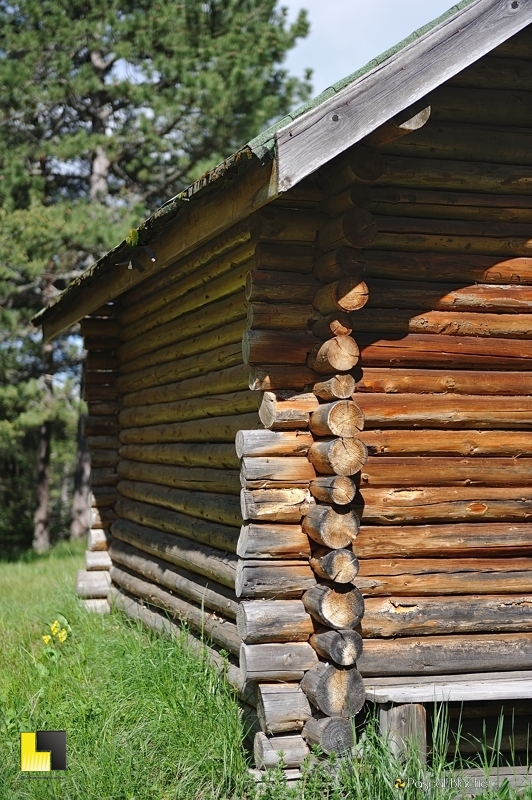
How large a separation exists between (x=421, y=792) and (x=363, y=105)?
3420mm

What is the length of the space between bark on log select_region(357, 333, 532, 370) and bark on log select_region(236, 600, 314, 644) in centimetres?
150

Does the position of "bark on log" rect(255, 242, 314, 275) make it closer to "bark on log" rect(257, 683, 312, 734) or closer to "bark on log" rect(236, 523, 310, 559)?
"bark on log" rect(236, 523, 310, 559)

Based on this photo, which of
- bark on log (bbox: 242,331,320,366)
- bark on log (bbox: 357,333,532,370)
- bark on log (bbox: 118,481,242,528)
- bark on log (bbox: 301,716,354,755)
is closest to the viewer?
bark on log (bbox: 301,716,354,755)

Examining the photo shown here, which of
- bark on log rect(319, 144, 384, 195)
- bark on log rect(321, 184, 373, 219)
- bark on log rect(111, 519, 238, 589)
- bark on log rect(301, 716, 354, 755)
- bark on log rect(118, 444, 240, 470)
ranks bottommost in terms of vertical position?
bark on log rect(301, 716, 354, 755)

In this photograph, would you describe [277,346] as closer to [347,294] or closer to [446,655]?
[347,294]

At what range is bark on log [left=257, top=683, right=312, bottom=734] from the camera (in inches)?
204

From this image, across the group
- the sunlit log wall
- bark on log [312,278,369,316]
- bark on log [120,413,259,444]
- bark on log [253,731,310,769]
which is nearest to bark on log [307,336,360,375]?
the sunlit log wall

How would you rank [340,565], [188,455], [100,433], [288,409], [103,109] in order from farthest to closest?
1. [103,109]
2. [100,433]
3. [188,455]
4. [288,409]
5. [340,565]

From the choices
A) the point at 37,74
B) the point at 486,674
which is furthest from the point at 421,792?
the point at 37,74

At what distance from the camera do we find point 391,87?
4934 mm

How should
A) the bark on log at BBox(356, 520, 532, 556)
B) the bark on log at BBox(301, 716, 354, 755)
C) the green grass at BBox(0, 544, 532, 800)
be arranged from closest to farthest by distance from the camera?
the green grass at BBox(0, 544, 532, 800) < the bark on log at BBox(301, 716, 354, 755) < the bark on log at BBox(356, 520, 532, 556)

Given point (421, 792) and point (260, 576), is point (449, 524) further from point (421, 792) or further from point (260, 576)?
point (421, 792)

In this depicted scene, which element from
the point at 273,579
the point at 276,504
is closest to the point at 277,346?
the point at 276,504

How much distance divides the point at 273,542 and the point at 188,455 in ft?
7.36
